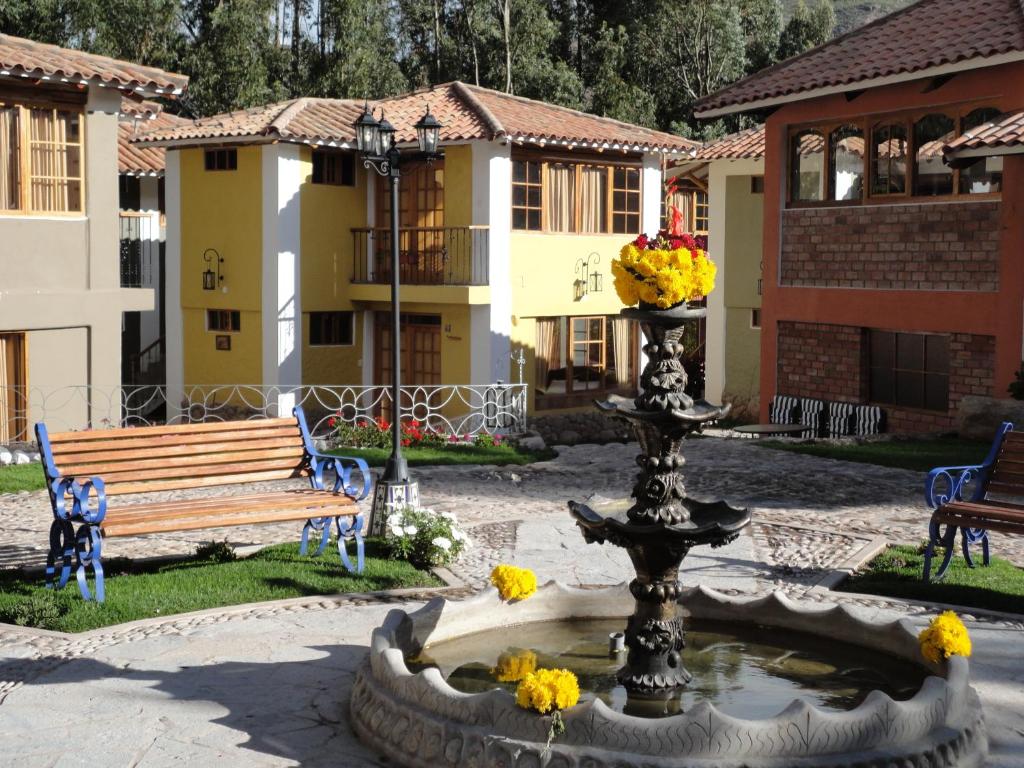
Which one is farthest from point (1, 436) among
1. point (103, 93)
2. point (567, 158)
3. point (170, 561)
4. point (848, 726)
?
point (848, 726)

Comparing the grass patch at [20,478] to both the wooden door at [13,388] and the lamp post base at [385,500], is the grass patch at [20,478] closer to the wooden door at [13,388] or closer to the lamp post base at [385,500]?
the wooden door at [13,388]

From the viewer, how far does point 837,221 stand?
19.9 m

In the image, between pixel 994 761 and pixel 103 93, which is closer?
pixel 994 761

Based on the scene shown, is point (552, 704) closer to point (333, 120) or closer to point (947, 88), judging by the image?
point (947, 88)

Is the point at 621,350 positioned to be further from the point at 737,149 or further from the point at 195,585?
the point at 195,585

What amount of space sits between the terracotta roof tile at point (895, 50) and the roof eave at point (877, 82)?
0.03 metres

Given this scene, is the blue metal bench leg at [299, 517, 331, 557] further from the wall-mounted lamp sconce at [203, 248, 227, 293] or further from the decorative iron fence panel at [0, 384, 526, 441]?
the wall-mounted lamp sconce at [203, 248, 227, 293]

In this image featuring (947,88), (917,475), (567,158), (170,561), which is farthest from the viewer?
(567,158)

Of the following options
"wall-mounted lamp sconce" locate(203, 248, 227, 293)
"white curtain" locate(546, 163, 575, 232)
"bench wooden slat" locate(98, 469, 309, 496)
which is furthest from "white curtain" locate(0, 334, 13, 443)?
"white curtain" locate(546, 163, 575, 232)

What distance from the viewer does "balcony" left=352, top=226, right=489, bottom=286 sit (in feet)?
78.4

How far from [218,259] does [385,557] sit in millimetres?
16501

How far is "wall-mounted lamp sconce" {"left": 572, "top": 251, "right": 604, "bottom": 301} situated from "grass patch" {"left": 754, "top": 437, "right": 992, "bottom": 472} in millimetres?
8016

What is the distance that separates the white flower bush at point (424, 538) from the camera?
9.83m

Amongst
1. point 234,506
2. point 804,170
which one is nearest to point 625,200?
point 804,170
